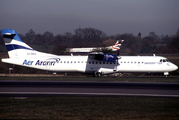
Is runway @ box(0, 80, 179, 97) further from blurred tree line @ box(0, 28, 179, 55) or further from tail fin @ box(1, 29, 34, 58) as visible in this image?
blurred tree line @ box(0, 28, 179, 55)

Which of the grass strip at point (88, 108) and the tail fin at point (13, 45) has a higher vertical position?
the tail fin at point (13, 45)

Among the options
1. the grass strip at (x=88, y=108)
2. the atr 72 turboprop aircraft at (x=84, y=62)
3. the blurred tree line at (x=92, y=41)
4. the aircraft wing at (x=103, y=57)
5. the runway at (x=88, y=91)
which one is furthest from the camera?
the blurred tree line at (x=92, y=41)

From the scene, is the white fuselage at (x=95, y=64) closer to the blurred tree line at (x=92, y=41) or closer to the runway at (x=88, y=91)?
the runway at (x=88, y=91)

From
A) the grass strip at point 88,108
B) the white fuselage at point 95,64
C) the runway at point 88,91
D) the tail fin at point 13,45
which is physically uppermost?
the tail fin at point 13,45

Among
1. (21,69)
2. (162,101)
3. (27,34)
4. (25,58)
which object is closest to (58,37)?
(27,34)

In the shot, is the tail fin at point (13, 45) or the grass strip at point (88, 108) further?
the tail fin at point (13, 45)

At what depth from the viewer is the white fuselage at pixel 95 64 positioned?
100 ft

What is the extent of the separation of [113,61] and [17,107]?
2053 centimetres

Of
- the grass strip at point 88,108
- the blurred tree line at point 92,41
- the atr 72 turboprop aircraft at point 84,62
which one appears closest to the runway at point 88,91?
the grass strip at point 88,108

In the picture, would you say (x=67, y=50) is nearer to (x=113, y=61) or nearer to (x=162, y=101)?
(x=113, y=61)

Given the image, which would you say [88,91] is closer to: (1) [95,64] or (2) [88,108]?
(2) [88,108]

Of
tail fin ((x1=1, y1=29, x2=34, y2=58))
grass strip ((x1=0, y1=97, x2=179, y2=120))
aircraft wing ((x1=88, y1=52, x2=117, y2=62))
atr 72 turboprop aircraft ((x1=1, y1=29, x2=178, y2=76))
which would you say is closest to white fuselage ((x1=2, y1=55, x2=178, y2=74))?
atr 72 turboprop aircraft ((x1=1, y1=29, x2=178, y2=76))

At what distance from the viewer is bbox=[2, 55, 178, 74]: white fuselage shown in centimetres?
3052

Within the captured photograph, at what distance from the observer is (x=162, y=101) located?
1273cm
